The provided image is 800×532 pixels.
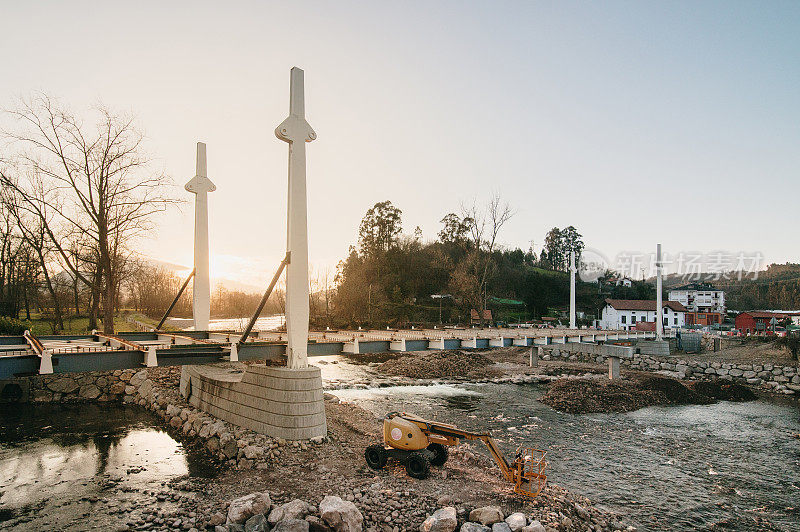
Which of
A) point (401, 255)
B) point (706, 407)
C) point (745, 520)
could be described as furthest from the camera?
point (401, 255)

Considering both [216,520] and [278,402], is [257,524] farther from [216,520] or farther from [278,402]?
[278,402]

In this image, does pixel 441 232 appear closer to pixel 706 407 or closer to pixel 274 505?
Answer: pixel 706 407

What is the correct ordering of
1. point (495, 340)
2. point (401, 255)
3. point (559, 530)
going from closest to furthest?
point (559, 530), point (495, 340), point (401, 255)

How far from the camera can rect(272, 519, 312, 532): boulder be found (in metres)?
10.1

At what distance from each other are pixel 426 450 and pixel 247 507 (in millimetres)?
5462

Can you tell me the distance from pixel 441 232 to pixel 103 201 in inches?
2172

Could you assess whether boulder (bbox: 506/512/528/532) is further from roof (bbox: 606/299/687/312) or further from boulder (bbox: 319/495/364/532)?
roof (bbox: 606/299/687/312)

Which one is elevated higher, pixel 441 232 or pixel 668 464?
pixel 441 232

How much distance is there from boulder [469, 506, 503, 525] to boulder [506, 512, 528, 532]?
0.22m

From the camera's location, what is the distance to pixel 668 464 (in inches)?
660

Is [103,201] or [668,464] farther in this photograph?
[103,201]

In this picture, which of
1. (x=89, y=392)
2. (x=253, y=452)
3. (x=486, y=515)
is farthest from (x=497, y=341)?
(x=89, y=392)

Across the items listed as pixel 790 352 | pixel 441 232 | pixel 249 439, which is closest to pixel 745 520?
pixel 249 439

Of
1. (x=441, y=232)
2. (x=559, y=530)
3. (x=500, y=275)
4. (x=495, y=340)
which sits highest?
(x=441, y=232)
